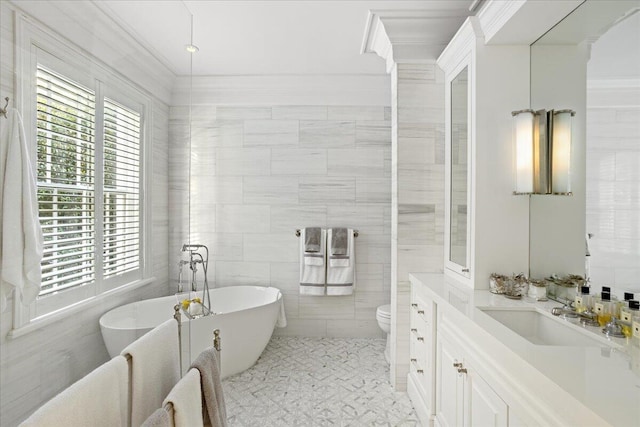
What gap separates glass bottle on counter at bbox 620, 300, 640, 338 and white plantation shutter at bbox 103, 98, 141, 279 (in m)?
1.88

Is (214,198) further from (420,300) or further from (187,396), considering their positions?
(187,396)

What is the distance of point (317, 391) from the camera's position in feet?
7.82

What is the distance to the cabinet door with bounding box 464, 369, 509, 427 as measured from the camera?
1.13 meters

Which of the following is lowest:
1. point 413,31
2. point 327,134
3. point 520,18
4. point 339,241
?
point 339,241

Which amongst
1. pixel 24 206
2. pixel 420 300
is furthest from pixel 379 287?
pixel 24 206

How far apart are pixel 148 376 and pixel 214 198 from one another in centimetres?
250

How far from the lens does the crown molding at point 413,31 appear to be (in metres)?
2.21

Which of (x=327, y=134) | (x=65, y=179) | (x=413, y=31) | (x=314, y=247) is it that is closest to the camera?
(x=65, y=179)

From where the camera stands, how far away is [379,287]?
340 centimetres

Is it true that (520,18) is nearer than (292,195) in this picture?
Yes

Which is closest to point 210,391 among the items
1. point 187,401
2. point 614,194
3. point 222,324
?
point 187,401

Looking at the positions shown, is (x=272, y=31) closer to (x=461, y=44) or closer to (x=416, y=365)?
(x=461, y=44)

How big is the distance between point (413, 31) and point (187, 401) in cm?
250

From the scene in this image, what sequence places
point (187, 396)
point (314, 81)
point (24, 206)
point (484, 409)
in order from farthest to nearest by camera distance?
point (314, 81) → point (484, 409) → point (187, 396) → point (24, 206)
